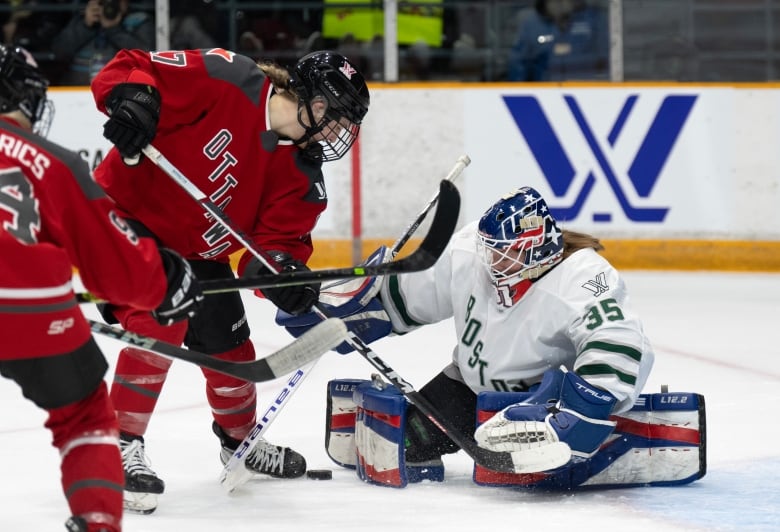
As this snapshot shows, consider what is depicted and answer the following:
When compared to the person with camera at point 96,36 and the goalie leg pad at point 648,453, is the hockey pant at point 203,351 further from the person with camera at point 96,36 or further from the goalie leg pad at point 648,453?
the person with camera at point 96,36

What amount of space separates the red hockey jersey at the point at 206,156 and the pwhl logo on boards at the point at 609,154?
3.20 metres

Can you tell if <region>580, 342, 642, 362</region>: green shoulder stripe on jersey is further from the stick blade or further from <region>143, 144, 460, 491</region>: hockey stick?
the stick blade

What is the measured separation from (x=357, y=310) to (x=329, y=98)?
60cm

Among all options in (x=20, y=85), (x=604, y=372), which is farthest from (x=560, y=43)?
(x=20, y=85)

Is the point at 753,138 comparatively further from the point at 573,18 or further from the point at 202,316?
the point at 202,316

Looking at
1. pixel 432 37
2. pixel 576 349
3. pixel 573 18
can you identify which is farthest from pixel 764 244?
pixel 576 349

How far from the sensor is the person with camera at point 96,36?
648cm

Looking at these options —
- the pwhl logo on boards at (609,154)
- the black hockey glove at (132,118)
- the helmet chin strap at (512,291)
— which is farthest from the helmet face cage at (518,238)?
the pwhl logo on boards at (609,154)

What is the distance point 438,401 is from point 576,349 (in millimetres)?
407

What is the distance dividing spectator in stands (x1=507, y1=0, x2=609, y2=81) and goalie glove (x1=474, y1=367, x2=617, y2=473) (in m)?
3.64

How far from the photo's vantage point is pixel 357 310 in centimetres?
341

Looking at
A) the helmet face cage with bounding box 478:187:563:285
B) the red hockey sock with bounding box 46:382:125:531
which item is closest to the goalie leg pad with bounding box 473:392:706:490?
the helmet face cage with bounding box 478:187:563:285

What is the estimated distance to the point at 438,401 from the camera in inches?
134

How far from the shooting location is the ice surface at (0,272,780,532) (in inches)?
116
